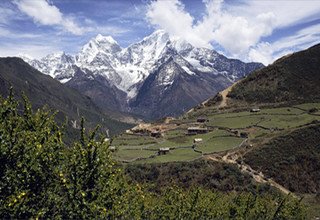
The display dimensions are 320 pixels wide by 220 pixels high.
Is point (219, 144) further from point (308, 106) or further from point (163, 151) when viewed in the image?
point (308, 106)

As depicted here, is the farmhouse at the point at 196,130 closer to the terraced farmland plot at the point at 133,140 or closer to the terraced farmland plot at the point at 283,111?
the terraced farmland plot at the point at 133,140

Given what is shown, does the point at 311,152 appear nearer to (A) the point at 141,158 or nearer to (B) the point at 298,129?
(B) the point at 298,129

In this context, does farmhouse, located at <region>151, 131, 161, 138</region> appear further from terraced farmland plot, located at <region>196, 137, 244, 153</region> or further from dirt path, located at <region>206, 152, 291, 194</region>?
dirt path, located at <region>206, 152, 291, 194</region>

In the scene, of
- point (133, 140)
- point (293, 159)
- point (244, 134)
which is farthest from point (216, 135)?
point (133, 140)

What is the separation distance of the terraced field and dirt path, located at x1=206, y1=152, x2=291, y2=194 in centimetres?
414

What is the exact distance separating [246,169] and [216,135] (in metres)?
27.3

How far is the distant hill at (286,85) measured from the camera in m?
178

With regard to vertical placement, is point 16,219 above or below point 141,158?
above

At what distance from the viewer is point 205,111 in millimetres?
186000

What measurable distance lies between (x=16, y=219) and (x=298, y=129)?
111 m

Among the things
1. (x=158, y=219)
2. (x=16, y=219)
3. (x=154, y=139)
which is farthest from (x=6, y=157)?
(x=154, y=139)

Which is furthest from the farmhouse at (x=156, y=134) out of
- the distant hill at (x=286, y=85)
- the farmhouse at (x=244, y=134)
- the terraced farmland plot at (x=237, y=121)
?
the distant hill at (x=286, y=85)

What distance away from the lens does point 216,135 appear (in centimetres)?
13712

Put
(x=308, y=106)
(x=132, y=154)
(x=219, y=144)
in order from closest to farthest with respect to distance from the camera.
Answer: (x=132, y=154)
(x=219, y=144)
(x=308, y=106)
